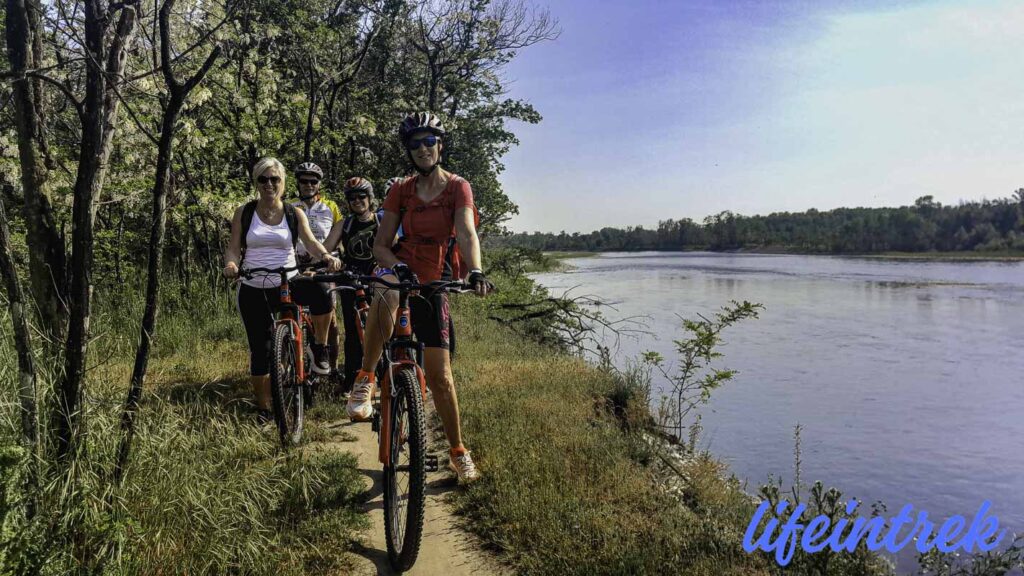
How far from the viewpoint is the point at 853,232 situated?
8988 cm

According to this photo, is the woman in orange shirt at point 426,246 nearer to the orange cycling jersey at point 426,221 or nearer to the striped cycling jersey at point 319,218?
the orange cycling jersey at point 426,221

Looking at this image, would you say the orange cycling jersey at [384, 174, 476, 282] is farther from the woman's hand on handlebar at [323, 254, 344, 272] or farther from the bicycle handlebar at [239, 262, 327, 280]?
the bicycle handlebar at [239, 262, 327, 280]

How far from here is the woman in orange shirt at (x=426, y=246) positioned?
346cm

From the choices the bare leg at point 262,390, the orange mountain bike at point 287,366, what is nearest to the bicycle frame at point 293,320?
the orange mountain bike at point 287,366

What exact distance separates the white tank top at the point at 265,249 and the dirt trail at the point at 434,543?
4.93 ft

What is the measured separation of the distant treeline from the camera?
81312 millimetres

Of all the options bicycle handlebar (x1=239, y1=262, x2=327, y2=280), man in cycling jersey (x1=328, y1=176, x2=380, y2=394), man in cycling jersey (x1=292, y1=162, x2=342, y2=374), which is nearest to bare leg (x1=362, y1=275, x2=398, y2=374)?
bicycle handlebar (x1=239, y1=262, x2=327, y2=280)

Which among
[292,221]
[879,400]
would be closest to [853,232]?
[879,400]

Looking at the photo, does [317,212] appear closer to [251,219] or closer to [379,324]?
[251,219]

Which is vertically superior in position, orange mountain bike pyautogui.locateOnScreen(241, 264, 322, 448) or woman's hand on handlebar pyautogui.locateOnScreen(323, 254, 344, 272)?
woman's hand on handlebar pyautogui.locateOnScreen(323, 254, 344, 272)

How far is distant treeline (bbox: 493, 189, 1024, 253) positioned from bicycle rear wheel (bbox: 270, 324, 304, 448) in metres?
58.0

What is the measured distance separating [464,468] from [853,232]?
327ft

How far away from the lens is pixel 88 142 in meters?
2.68

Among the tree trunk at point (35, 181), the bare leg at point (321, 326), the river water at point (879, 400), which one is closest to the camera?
the tree trunk at point (35, 181)
